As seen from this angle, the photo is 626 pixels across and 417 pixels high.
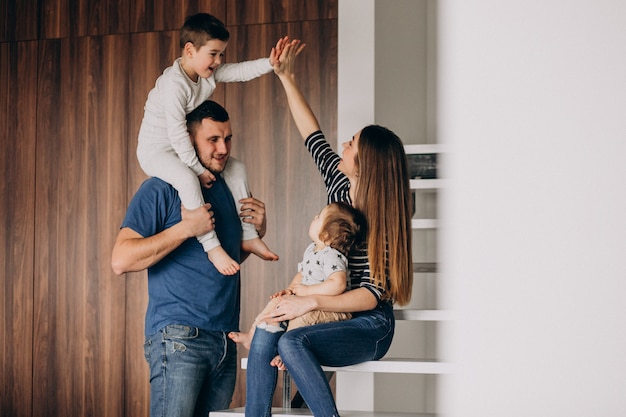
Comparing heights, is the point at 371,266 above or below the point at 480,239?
below

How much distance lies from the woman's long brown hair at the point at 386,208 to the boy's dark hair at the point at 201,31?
25.4 inches

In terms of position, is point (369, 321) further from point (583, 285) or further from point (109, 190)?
point (109, 190)

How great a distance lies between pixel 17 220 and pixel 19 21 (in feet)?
4.07

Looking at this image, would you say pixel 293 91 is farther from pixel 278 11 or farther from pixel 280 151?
pixel 278 11

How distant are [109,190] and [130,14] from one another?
1063mm

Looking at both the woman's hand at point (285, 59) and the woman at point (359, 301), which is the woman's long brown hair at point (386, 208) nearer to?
the woman at point (359, 301)

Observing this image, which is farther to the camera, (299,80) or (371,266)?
(299,80)

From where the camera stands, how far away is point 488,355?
289 millimetres

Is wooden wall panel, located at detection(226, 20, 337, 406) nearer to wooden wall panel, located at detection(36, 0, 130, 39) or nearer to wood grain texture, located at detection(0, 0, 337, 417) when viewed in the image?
wood grain texture, located at detection(0, 0, 337, 417)

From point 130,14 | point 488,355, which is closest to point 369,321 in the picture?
point 488,355

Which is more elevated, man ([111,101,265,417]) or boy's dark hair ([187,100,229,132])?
boy's dark hair ([187,100,229,132])

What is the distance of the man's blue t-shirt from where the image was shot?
236 cm

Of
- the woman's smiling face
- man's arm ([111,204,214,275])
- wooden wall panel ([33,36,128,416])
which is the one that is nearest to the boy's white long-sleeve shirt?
man's arm ([111,204,214,275])

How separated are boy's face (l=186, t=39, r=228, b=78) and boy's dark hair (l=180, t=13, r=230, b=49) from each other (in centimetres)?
2
